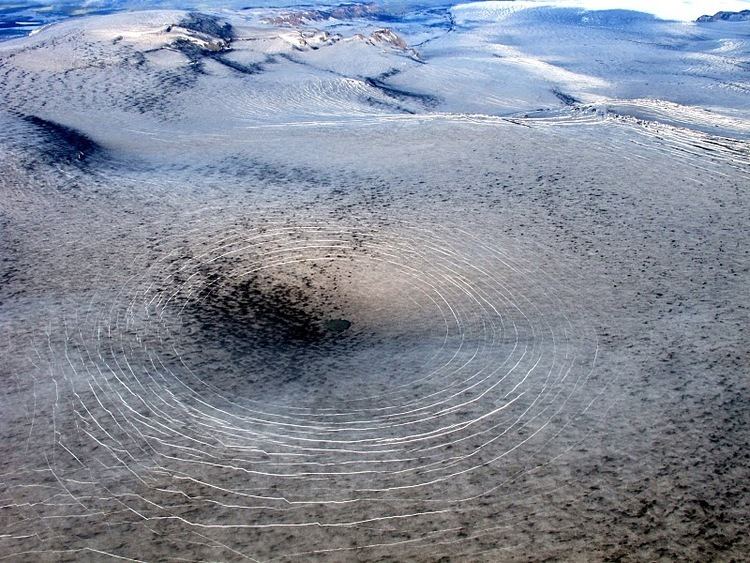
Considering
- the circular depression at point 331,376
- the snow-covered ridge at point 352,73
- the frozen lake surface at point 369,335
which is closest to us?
the frozen lake surface at point 369,335

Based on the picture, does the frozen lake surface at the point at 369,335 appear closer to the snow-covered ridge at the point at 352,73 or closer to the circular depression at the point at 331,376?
the circular depression at the point at 331,376

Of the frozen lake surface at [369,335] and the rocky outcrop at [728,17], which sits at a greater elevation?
the rocky outcrop at [728,17]

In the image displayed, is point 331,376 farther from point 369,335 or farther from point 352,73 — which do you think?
point 352,73

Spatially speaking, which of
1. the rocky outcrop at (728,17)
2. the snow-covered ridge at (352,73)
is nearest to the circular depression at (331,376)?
the snow-covered ridge at (352,73)

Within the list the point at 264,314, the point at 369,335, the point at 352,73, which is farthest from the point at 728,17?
the point at 264,314

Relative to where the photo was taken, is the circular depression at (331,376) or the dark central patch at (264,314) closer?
the circular depression at (331,376)

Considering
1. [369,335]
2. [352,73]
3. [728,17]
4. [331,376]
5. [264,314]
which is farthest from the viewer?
[728,17]

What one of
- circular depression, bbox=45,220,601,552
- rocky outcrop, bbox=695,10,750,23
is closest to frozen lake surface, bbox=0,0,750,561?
circular depression, bbox=45,220,601,552

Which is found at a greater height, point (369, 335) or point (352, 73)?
point (352, 73)

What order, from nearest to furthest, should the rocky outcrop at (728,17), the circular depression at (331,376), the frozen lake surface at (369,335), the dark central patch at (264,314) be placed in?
1. the frozen lake surface at (369,335)
2. the circular depression at (331,376)
3. the dark central patch at (264,314)
4. the rocky outcrop at (728,17)
